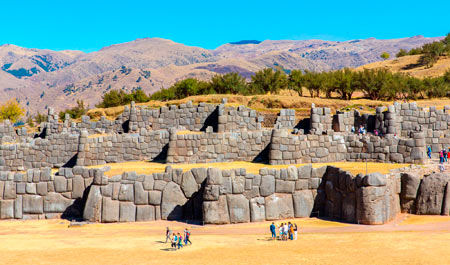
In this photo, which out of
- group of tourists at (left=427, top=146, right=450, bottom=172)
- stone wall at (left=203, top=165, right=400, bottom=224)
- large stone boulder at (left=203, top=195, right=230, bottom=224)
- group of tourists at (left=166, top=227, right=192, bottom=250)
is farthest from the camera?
group of tourists at (left=427, top=146, right=450, bottom=172)

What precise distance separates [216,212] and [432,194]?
350 inches

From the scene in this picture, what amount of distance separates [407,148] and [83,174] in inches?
617

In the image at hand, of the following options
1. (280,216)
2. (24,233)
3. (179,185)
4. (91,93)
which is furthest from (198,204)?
(91,93)

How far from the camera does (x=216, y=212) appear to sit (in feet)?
71.1

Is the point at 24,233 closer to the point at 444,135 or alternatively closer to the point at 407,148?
the point at 407,148

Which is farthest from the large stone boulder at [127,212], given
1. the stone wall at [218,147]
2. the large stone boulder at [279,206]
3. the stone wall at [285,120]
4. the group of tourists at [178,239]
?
the stone wall at [285,120]

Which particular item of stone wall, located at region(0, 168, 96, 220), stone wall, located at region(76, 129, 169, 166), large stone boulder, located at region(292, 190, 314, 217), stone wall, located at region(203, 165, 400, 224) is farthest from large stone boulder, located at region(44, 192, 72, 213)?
large stone boulder, located at region(292, 190, 314, 217)

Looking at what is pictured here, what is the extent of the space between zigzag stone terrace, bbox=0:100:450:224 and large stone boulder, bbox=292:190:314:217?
43 millimetres

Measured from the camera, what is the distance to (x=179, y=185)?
23.0 metres

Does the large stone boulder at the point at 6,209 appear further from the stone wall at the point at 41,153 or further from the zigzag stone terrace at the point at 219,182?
the stone wall at the point at 41,153

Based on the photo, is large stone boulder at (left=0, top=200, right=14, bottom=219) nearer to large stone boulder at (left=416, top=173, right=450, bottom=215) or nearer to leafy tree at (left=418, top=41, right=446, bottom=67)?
large stone boulder at (left=416, top=173, right=450, bottom=215)

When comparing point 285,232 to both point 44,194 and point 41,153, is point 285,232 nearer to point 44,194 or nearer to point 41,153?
point 44,194

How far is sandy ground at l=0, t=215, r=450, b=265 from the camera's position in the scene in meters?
15.8

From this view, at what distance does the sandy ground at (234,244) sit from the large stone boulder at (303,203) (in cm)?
50
